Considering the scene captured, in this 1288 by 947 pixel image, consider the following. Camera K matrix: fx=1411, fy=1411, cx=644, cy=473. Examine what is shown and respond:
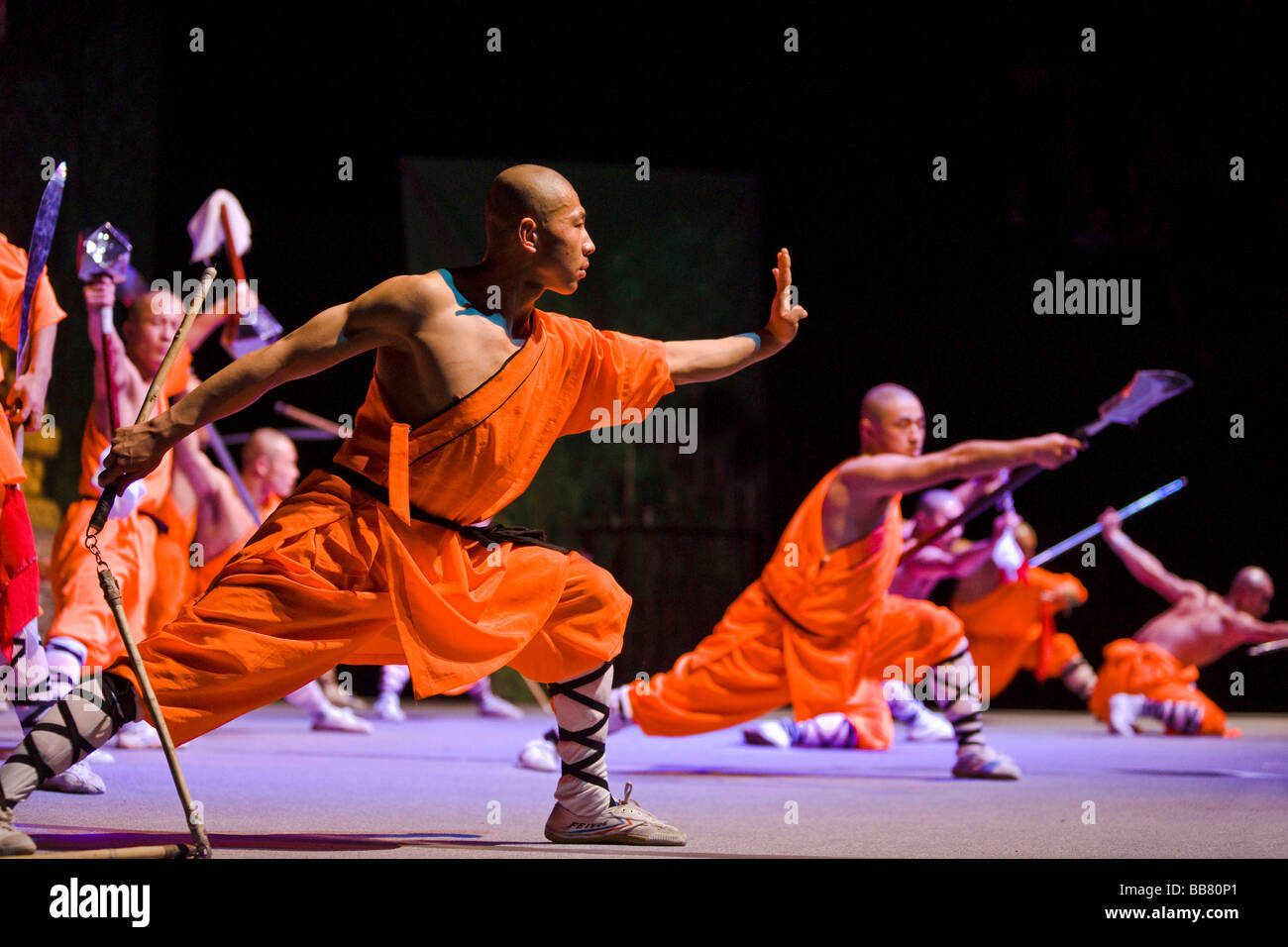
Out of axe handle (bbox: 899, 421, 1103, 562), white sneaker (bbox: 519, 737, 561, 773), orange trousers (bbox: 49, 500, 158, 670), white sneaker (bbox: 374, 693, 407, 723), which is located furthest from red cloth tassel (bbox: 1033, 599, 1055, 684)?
orange trousers (bbox: 49, 500, 158, 670)

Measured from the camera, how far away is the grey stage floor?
274 centimetres

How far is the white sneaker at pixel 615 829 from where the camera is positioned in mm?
2771

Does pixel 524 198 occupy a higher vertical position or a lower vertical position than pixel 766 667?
higher

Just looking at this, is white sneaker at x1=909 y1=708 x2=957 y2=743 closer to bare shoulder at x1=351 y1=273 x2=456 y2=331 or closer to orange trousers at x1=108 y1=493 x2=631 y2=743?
orange trousers at x1=108 y1=493 x2=631 y2=743

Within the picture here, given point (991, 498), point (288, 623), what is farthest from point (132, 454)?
point (991, 498)

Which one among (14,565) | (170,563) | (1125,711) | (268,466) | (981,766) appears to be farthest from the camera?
(1125,711)

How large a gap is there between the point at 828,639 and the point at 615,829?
1.97m

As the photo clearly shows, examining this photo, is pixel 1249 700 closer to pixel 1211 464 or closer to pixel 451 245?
pixel 1211 464

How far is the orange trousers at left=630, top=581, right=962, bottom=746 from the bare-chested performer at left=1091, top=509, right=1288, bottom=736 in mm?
2439

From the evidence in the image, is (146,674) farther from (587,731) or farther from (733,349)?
(733,349)

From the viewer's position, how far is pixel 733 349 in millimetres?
2877

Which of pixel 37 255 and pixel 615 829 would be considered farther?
pixel 37 255
